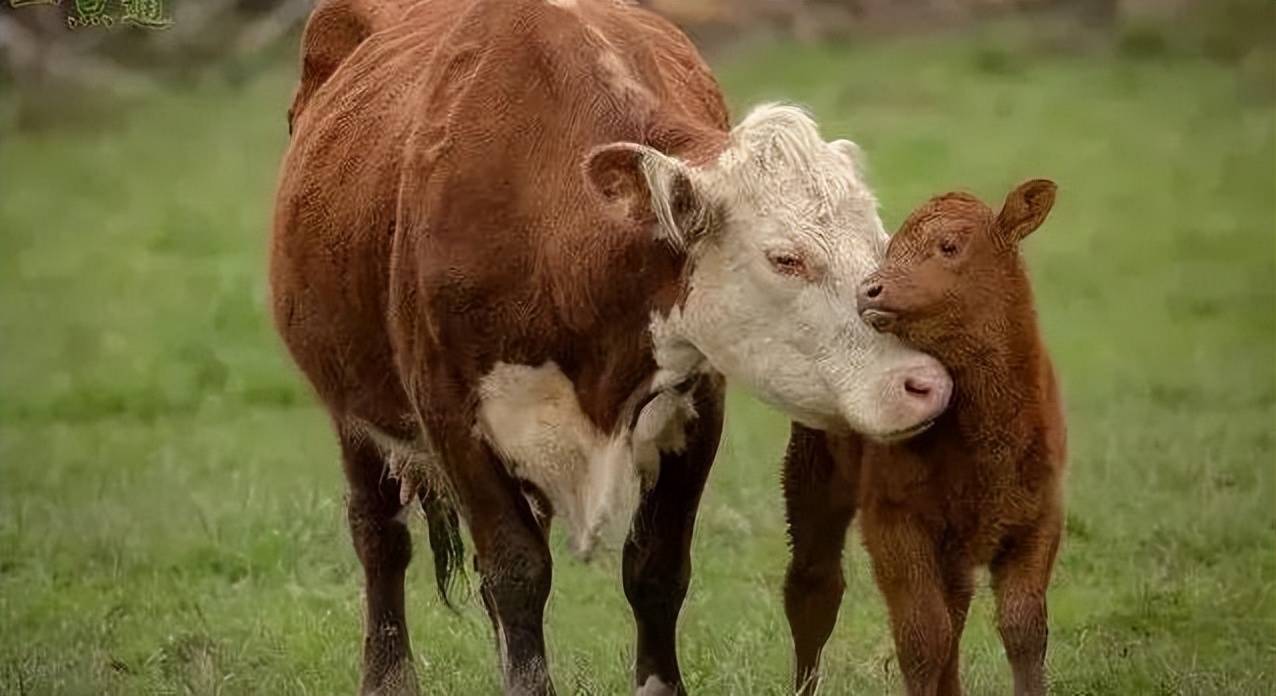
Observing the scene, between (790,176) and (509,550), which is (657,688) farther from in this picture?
(790,176)

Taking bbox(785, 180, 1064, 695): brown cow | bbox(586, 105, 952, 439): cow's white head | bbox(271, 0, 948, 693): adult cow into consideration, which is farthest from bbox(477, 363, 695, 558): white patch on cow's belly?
bbox(785, 180, 1064, 695): brown cow

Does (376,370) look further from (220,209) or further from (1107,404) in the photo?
(220,209)

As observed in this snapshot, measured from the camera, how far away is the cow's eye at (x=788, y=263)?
582cm

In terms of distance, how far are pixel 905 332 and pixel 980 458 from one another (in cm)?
35

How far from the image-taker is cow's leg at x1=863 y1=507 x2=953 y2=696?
5.93m

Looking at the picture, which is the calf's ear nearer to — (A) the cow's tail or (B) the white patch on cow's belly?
(B) the white patch on cow's belly

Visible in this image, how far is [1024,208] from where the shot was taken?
5.77 m

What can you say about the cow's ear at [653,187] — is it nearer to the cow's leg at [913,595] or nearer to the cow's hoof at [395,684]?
the cow's leg at [913,595]

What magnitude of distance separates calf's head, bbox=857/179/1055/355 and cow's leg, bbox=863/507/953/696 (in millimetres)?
441

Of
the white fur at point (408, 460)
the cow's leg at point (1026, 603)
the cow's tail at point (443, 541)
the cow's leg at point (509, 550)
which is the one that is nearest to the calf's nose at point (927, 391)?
the cow's leg at point (1026, 603)

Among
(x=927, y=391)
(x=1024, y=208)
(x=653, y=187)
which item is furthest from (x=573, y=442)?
(x=1024, y=208)

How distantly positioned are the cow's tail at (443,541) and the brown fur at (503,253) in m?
0.49

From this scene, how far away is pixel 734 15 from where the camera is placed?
21062mm

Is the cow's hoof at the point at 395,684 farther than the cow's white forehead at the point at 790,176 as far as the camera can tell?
Yes
